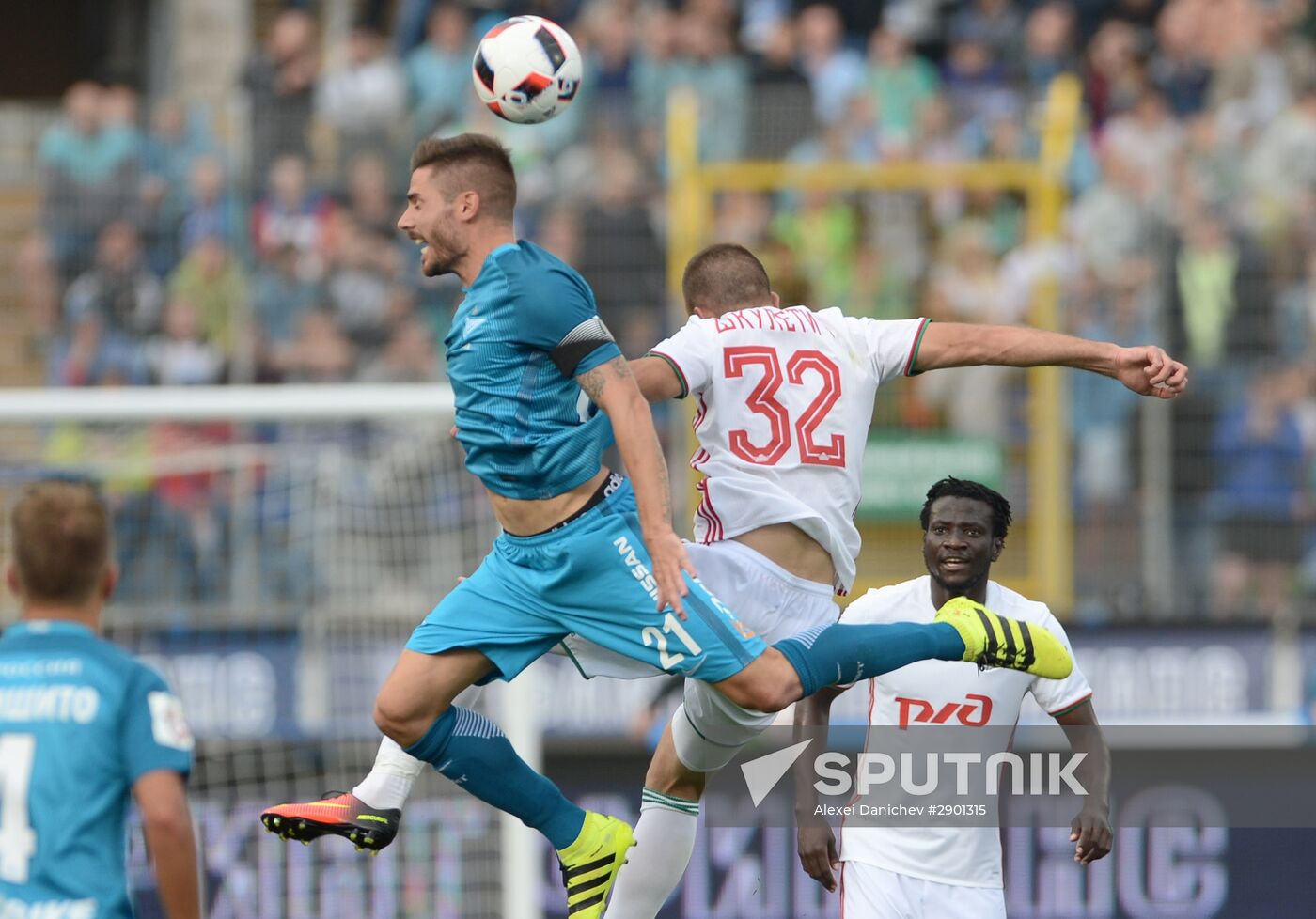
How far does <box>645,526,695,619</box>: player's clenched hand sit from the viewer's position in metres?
5.99

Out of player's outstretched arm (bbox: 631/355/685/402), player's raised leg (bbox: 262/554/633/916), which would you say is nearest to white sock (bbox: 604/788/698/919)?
player's raised leg (bbox: 262/554/633/916)

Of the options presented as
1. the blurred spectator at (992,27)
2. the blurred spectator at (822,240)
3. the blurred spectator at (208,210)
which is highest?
the blurred spectator at (992,27)

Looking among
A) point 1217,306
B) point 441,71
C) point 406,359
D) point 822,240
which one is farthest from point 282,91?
point 1217,306

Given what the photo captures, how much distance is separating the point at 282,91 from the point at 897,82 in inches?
177

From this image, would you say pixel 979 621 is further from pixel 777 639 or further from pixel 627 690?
pixel 627 690

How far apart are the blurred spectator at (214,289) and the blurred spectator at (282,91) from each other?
2.09 feet

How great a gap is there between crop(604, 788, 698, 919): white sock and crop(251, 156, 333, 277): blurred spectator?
23.8 feet

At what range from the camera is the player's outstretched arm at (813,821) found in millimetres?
6707

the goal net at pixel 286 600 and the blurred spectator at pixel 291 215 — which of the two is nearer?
the goal net at pixel 286 600

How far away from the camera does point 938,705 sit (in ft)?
23.0

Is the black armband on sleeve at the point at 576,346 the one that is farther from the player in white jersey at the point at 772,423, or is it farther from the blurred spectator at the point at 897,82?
the blurred spectator at the point at 897,82

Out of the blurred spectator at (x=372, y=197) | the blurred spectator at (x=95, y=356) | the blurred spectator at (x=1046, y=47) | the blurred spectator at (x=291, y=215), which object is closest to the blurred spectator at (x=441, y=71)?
the blurred spectator at (x=372, y=197)

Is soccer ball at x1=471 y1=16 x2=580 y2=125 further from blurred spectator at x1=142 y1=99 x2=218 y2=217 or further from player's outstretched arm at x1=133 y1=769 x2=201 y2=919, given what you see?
blurred spectator at x1=142 y1=99 x2=218 y2=217

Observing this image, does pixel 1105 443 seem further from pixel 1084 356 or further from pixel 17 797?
pixel 17 797
